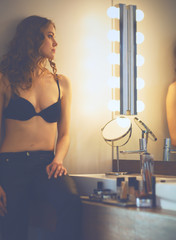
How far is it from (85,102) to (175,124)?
49 cm

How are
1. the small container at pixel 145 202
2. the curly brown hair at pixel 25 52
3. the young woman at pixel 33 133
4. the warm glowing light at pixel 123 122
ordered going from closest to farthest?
the small container at pixel 145 202
the young woman at pixel 33 133
the curly brown hair at pixel 25 52
the warm glowing light at pixel 123 122

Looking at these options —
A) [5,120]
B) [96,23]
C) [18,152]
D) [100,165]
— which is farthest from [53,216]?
[96,23]

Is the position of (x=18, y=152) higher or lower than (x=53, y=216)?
higher

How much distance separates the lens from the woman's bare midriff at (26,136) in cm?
163

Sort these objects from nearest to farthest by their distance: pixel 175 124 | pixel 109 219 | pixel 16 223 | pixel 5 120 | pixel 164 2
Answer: pixel 109 219
pixel 16 223
pixel 5 120
pixel 175 124
pixel 164 2

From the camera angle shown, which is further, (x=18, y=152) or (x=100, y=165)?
(x=100, y=165)

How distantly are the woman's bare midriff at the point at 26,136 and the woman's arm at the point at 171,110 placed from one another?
651 millimetres

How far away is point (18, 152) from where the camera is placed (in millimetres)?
1595

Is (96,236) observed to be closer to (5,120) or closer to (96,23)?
(5,120)

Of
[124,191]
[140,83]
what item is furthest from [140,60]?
[124,191]

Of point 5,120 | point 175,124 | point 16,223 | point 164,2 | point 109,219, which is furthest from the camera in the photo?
point 164,2

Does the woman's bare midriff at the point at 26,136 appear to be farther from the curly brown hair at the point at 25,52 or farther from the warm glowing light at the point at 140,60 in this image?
the warm glowing light at the point at 140,60

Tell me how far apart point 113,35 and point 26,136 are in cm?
87

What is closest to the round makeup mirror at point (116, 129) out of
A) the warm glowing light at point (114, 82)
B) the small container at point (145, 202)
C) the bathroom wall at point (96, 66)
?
the bathroom wall at point (96, 66)
